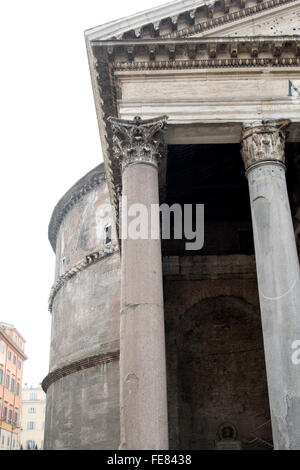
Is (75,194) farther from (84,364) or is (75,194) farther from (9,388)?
(9,388)

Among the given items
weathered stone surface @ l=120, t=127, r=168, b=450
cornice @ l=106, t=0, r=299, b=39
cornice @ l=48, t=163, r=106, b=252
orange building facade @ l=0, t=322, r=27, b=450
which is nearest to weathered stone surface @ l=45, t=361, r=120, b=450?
cornice @ l=48, t=163, r=106, b=252

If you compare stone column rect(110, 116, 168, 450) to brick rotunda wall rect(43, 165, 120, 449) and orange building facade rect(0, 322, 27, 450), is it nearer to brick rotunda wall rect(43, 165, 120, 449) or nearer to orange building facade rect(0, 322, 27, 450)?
brick rotunda wall rect(43, 165, 120, 449)

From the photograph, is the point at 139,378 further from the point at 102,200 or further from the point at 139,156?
the point at 102,200

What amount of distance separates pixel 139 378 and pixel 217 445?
7.00 metres

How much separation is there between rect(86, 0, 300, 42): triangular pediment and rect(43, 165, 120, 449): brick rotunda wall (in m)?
12.5

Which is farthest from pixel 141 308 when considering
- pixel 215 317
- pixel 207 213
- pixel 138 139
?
pixel 207 213

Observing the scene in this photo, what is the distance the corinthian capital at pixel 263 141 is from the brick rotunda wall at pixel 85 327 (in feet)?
39.7

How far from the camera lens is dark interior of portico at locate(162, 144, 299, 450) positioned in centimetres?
1411

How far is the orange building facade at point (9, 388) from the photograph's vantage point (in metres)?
51.3

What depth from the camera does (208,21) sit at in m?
10.9

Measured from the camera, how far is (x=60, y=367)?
74.9ft

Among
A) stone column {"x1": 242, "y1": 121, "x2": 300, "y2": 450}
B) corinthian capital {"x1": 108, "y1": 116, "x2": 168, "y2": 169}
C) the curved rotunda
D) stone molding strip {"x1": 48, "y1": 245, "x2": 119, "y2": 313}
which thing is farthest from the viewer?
stone molding strip {"x1": 48, "y1": 245, "x2": 119, "y2": 313}

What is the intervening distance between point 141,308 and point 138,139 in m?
3.38
